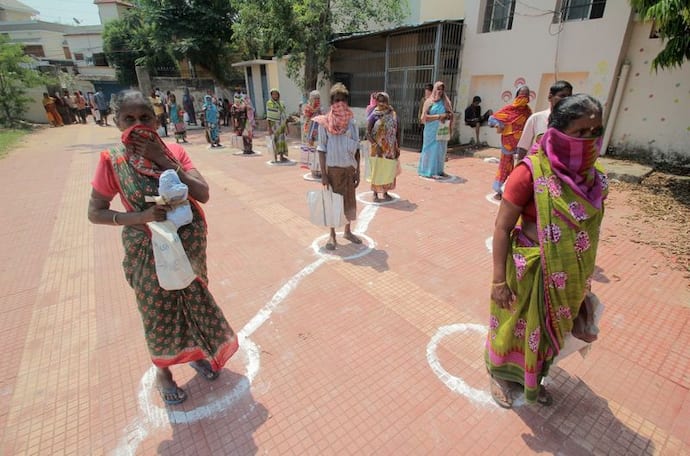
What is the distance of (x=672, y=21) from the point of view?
221 inches

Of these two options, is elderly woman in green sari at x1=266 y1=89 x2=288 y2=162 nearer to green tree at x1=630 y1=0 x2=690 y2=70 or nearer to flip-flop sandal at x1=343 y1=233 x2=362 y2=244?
flip-flop sandal at x1=343 y1=233 x2=362 y2=244

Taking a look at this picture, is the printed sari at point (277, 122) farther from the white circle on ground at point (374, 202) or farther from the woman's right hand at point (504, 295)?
the woman's right hand at point (504, 295)

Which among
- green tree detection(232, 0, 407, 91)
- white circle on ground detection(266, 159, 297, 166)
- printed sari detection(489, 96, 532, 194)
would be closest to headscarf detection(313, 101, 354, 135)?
printed sari detection(489, 96, 532, 194)

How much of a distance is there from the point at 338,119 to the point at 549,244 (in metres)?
2.81

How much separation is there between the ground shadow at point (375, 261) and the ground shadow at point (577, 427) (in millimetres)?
1961

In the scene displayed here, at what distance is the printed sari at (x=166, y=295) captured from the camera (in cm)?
186

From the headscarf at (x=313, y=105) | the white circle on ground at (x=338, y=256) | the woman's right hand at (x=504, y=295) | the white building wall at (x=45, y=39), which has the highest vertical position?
the white building wall at (x=45, y=39)

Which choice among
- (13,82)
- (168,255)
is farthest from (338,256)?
(13,82)

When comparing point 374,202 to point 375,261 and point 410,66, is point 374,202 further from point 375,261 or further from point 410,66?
point 410,66

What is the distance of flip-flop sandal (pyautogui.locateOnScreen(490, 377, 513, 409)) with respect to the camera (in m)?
2.21

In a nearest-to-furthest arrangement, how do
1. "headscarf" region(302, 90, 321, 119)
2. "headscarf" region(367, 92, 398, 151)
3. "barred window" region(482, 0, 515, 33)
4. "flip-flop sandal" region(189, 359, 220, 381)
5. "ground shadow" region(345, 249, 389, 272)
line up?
"flip-flop sandal" region(189, 359, 220, 381) < "ground shadow" region(345, 249, 389, 272) < "headscarf" region(367, 92, 398, 151) < "headscarf" region(302, 90, 321, 119) < "barred window" region(482, 0, 515, 33)

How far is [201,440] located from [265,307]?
131 centimetres

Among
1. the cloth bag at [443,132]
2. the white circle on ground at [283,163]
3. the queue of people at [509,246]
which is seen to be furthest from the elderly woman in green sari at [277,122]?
the queue of people at [509,246]

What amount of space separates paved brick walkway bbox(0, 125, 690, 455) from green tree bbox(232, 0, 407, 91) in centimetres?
956
